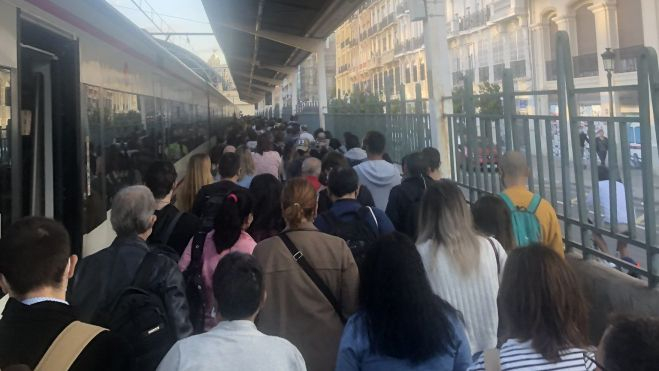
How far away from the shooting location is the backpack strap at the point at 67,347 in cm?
218

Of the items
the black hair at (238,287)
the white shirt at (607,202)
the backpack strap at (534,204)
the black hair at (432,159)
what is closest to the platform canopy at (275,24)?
the black hair at (432,159)

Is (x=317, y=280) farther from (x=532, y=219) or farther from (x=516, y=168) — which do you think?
(x=516, y=168)

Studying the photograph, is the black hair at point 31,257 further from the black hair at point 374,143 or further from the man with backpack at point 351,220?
the black hair at point 374,143

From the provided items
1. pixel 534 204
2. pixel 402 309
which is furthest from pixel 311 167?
pixel 402 309

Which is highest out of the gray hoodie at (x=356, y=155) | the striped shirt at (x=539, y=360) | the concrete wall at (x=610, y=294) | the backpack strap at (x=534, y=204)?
the gray hoodie at (x=356, y=155)

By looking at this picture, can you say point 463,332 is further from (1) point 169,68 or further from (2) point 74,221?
(1) point 169,68

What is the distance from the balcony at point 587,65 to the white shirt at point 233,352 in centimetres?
3382

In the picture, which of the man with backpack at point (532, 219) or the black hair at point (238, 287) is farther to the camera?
the man with backpack at point (532, 219)

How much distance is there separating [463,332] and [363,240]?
62.3 inches

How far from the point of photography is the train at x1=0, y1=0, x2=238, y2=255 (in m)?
4.38

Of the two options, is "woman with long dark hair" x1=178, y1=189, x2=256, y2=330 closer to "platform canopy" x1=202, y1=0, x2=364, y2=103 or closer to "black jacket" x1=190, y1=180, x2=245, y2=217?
"black jacket" x1=190, y1=180, x2=245, y2=217

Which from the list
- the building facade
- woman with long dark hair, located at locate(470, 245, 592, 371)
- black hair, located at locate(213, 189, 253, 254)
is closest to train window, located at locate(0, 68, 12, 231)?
black hair, located at locate(213, 189, 253, 254)

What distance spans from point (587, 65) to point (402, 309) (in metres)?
34.4

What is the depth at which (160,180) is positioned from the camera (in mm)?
4926
